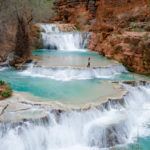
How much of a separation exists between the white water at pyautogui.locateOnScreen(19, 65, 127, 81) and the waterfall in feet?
24.6

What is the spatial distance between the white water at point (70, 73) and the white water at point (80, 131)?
5.07 m

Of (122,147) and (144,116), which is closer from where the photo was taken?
(122,147)

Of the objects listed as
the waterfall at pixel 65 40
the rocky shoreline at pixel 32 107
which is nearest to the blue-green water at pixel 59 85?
the rocky shoreline at pixel 32 107

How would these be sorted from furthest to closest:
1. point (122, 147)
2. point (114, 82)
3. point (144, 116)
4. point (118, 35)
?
point (118, 35) < point (114, 82) < point (144, 116) < point (122, 147)

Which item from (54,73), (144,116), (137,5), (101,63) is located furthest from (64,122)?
(137,5)

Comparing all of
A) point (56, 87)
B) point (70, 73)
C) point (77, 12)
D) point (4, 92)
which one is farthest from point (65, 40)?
point (4, 92)

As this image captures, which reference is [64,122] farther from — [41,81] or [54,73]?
[54,73]

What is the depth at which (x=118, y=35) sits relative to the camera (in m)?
25.4

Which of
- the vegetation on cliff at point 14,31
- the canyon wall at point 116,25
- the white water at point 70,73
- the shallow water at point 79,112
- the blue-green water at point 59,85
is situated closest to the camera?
the shallow water at point 79,112

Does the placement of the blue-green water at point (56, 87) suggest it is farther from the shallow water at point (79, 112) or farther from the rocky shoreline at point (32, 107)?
the rocky shoreline at point (32, 107)

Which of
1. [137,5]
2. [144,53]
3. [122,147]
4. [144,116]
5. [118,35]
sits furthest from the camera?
[137,5]

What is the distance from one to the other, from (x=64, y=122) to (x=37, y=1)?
43.7 ft

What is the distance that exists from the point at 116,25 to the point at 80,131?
49.2 feet

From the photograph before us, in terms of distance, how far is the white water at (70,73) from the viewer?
67.4ft
